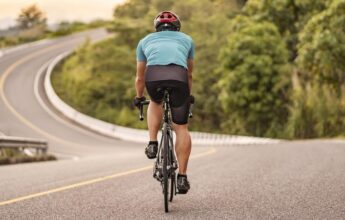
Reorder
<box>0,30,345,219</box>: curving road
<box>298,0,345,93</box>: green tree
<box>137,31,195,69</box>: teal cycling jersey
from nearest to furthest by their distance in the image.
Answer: <box>0,30,345,219</box>: curving road, <box>137,31,195,69</box>: teal cycling jersey, <box>298,0,345,93</box>: green tree

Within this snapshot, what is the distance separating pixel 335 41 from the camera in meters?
39.0

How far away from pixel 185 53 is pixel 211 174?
4461 millimetres

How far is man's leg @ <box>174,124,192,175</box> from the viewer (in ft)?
23.9

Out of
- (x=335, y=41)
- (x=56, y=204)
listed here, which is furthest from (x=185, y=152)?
(x=335, y=41)

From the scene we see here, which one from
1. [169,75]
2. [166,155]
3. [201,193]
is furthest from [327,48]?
Result: [166,155]

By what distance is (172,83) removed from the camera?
6895mm

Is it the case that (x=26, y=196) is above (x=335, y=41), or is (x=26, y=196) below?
below

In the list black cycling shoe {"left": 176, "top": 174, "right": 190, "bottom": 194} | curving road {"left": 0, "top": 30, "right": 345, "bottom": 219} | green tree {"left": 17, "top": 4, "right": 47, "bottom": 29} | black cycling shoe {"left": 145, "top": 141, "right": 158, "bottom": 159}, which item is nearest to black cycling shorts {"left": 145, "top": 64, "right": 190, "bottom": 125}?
black cycling shoe {"left": 145, "top": 141, "right": 158, "bottom": 159}

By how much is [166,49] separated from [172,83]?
0.41 meters

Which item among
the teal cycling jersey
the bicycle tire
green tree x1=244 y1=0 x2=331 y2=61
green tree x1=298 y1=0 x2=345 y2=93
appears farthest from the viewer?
green tree x1=244 y1=0 x2=331 y2=61

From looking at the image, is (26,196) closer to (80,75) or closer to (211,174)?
(211,174)

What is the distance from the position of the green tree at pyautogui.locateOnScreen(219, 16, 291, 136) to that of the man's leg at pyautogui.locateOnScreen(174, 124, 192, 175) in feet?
126

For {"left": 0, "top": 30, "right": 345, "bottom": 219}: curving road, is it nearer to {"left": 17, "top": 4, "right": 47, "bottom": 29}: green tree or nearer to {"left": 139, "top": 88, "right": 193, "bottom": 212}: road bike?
{"left": 139, "top": 88, "right": 193, "bottom": 212}: road bike

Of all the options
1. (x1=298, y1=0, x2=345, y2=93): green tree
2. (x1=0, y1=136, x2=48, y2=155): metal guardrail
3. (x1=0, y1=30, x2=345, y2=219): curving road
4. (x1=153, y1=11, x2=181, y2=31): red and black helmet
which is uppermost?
(x1=298, y1=0, x2=345, y2=93): green tree
